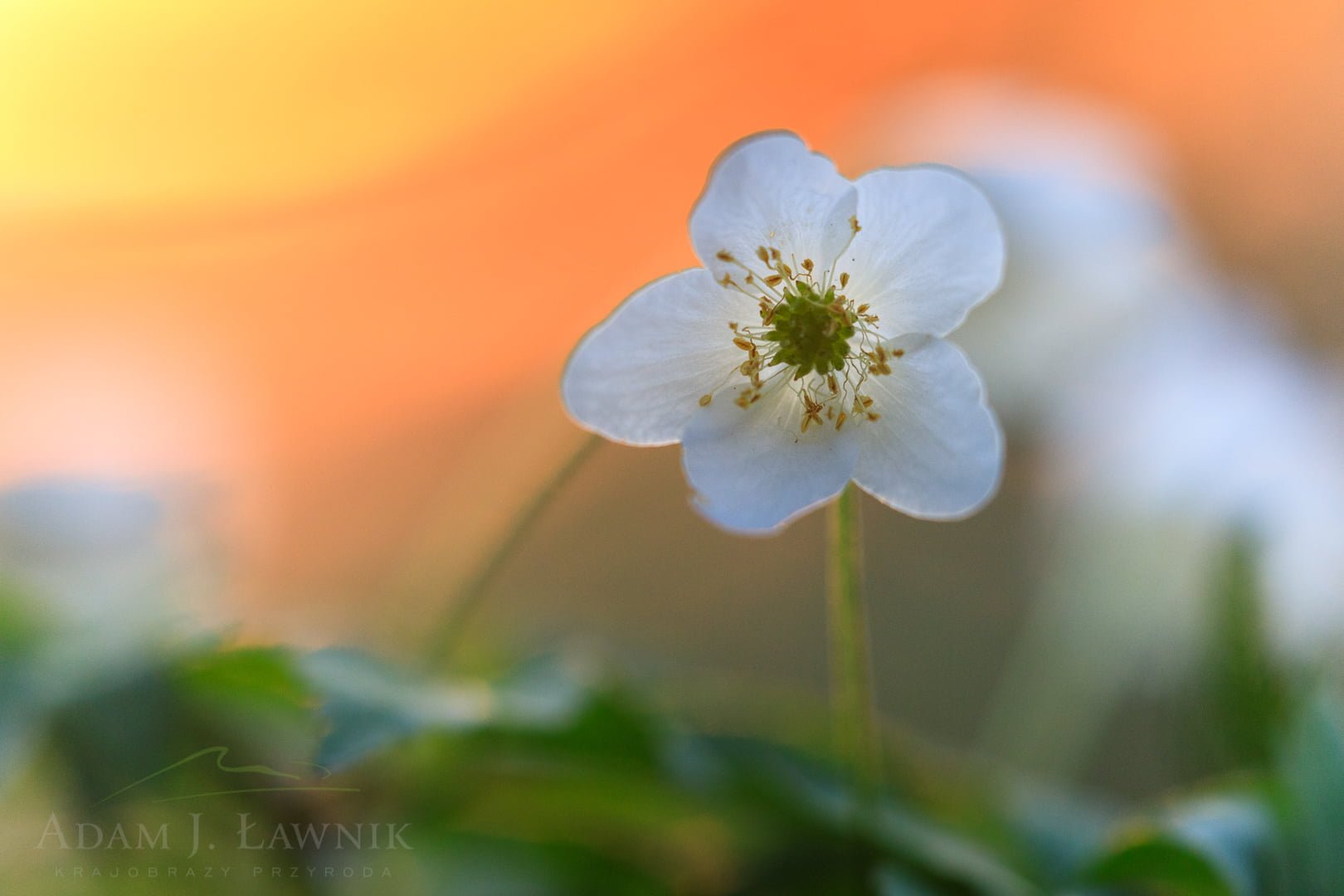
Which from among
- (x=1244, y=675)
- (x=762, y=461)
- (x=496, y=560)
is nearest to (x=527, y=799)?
(x=496, y=560)

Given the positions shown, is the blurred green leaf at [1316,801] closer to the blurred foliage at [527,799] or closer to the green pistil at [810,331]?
the blurred foliage at [527,799]

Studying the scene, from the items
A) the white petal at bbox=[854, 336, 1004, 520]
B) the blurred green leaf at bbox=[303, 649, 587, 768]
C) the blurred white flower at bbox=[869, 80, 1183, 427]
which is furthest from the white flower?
the blurred white flower at bbox=[869, 80, 1183, 427]

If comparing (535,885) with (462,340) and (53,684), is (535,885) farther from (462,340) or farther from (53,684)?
(462,340)

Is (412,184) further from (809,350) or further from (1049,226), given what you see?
(809,350)

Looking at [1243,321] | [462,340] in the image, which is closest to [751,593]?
[462,340]

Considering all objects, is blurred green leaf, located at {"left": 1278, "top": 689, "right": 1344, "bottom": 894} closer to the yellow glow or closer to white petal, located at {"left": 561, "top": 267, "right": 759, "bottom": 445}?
white petal, located at {"left": 561, "top": 267, "right": 759, "bottom": 445}
